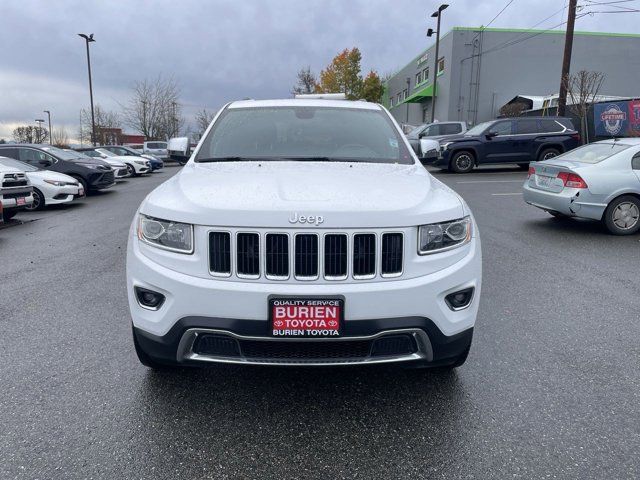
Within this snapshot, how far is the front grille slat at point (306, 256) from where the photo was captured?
7.92 feet

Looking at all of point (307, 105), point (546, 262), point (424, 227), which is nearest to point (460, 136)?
point (546, 262)

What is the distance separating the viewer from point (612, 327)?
3.98 meters

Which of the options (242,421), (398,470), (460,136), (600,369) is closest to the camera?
(398,470)

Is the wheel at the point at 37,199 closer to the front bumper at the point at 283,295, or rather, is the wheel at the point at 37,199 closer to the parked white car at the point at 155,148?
the front bumper at the point at 283,295

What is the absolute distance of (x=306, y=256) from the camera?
2.41 metres

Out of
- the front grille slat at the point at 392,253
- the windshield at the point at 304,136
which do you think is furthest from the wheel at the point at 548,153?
the front grille slat at the point at 392,253

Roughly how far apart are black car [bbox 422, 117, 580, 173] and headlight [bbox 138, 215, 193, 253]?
15.5 meters

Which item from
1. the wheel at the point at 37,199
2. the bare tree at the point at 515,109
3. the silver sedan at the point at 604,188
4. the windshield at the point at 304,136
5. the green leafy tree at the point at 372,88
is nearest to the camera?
the windshield at the point at 304,136

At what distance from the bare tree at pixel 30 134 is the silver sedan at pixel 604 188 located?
2999 inches

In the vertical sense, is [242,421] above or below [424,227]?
below

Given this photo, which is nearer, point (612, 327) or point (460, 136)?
point (612, 327)

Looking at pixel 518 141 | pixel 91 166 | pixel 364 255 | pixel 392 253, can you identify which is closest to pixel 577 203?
pixel 392 253

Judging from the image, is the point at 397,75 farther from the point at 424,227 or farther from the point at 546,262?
the point at 424,227

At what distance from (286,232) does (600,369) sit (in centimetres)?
237
